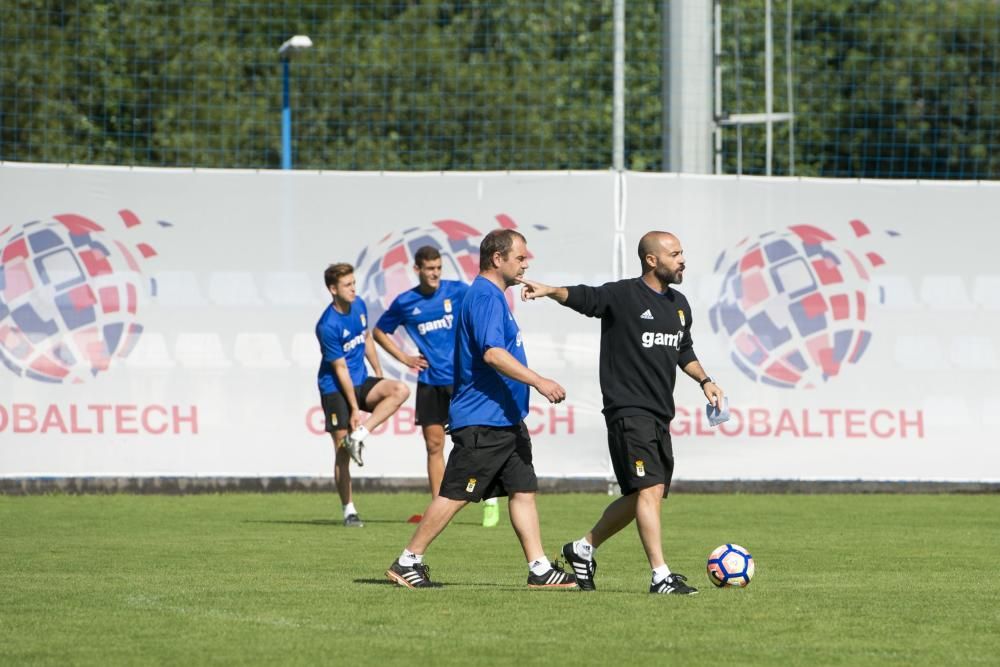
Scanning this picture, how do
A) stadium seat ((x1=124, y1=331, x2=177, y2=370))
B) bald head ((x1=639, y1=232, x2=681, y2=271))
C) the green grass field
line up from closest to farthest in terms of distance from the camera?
1. the green grass field
2. bald head ((x1=639, y1=232, x2=681, y2=271))
3. stadium seat ((x1=124, y1=331, x2=177, y2=370))

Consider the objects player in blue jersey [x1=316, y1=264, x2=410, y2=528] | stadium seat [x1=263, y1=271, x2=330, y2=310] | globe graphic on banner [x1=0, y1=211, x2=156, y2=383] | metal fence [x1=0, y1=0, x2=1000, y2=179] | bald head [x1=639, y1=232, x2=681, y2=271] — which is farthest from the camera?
metal fence [x1=0, y1=0, x2=1000, y2=179]

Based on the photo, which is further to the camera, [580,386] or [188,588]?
[580,386]

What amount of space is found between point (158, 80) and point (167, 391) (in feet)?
48.7

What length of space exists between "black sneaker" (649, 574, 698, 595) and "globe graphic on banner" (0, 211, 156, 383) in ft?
29.2

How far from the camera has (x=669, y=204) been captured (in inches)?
672

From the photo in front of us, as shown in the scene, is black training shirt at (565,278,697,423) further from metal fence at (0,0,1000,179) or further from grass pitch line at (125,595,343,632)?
metal fence at (0,0,1000,179)

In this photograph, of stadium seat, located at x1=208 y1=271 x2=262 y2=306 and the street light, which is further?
the street light

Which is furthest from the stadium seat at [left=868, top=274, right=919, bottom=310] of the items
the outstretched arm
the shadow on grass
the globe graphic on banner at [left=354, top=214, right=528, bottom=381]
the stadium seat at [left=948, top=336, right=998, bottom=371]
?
the outstretched arm

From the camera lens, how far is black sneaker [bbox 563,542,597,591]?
9.27 m

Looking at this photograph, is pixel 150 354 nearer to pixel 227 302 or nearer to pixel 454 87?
pixel 227 302

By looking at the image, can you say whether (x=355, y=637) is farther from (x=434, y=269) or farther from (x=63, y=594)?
(x=434, y=269)

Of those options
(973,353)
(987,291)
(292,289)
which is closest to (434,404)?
(292,289)

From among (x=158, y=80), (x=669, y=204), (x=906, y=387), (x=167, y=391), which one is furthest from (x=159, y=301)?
(x=158, y=80)

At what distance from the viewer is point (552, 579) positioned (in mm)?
9305
